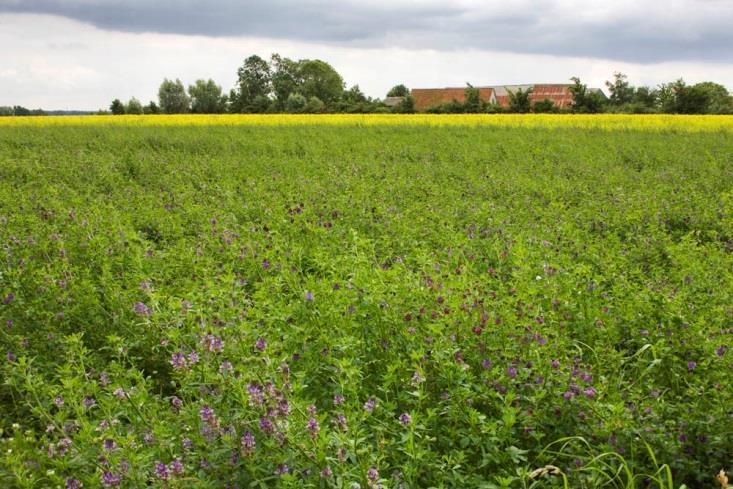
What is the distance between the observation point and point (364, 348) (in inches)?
142

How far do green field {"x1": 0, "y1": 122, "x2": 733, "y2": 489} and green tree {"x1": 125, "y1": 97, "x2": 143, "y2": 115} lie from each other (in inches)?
1918

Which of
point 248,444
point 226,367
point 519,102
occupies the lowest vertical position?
point 248,444

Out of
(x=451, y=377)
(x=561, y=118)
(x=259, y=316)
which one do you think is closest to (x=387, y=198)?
(x=259, y=316)

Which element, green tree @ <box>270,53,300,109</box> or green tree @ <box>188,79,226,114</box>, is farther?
green tree @ <box>270,53,300,109</box>

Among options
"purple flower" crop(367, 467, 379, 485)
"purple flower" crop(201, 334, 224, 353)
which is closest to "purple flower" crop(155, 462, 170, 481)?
"purple flower" crop(201, 334, 224, 353)

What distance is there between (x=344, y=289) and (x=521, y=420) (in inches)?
59.7

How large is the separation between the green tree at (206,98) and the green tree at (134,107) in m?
10.00

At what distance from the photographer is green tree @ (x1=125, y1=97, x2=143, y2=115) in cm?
5312

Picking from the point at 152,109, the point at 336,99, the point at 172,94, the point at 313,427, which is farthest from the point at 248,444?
the point at 172,94

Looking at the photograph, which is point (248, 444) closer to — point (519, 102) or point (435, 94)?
point (519, 102)

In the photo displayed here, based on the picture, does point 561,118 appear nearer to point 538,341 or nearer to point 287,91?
point 538,341

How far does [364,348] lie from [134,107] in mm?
56365

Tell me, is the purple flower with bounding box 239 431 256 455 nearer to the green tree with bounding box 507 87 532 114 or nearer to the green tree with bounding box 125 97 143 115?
the green tree with bounding box 507 87 532 114

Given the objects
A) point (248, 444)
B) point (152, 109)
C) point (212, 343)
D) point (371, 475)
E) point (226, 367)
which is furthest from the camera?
point (152, 109)
